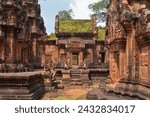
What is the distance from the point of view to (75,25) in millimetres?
37562

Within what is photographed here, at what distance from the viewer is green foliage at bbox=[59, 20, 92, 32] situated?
3584 cm

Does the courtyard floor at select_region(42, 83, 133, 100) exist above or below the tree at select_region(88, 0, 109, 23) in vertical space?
below

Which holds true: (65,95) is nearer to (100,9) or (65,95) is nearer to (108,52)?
(108,52)

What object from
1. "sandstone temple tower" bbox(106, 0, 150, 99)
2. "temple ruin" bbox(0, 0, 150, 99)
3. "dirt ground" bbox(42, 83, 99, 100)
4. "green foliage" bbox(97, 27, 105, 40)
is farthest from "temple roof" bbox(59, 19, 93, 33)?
"sandstone temple tower" bbox(106, 0, 150, 99)

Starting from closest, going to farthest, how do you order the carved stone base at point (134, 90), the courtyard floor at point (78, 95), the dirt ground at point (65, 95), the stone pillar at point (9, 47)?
1. the carved stone base at point (134, 90)
2. the courtyard floor at point (78, 95)
3. the dirt ground at point (65, 95)
4. the stone pillar at point (9, 47)

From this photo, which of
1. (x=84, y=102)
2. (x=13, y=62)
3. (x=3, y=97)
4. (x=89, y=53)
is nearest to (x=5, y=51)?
(x=13, y=62)

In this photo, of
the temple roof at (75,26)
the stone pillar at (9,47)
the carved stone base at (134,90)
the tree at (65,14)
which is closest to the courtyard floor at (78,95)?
the carved stone base at (134,90)

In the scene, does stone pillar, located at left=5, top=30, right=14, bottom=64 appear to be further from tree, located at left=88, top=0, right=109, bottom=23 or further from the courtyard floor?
tree, located at left=88, top=0, right=109, bottom=23

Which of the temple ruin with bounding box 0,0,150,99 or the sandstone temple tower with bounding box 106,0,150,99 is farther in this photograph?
the temple ruin with bounding box 0,0,150,99

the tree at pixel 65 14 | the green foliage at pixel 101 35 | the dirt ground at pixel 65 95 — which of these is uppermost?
the tree at pixel 65 14

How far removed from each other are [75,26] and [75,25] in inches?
16.9

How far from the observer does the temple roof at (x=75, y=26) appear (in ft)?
117

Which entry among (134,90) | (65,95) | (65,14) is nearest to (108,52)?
(65,95)

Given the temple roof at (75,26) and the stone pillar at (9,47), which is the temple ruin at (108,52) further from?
the temple roof at (75,26)
